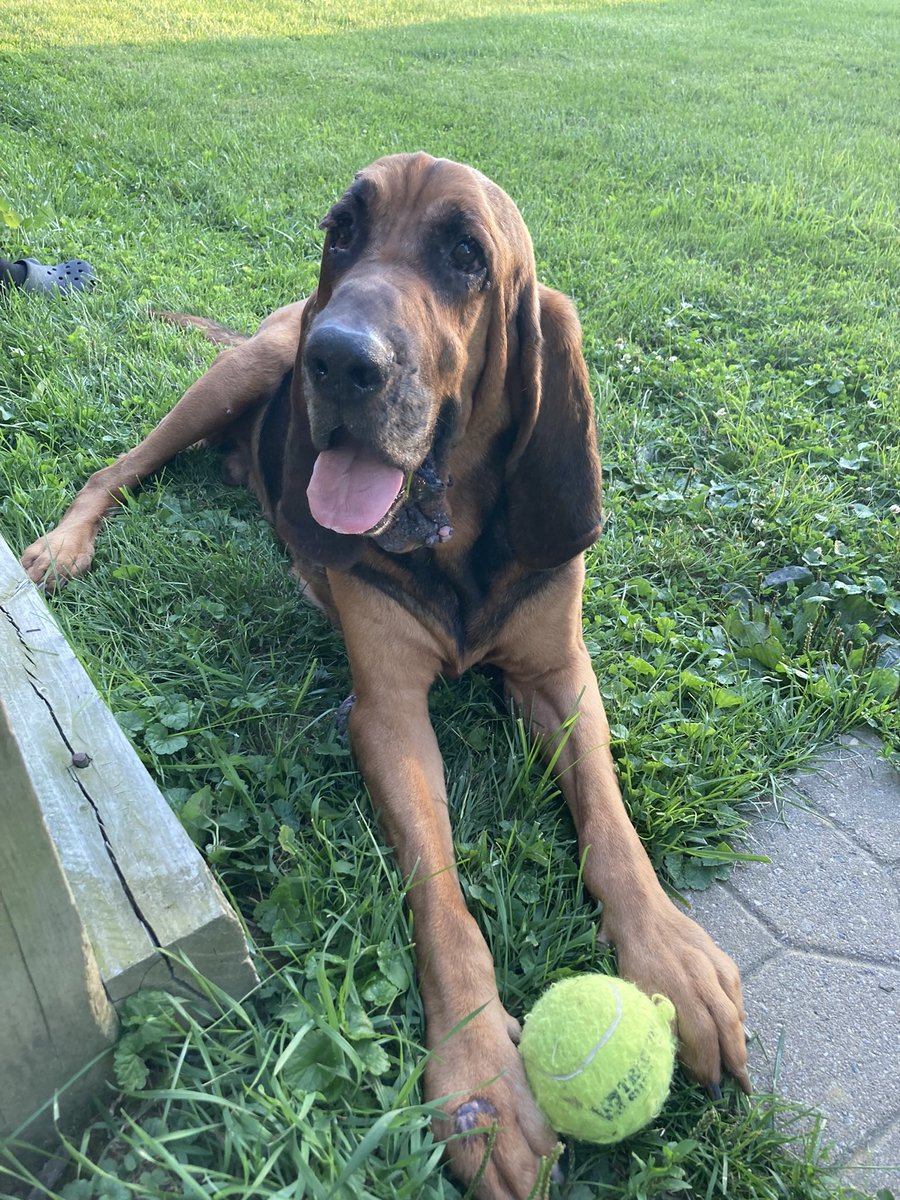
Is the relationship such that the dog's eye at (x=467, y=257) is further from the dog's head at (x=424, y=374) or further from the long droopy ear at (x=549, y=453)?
the long droopy ear at (x=549, y=453)

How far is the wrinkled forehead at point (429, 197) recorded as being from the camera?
245 cm

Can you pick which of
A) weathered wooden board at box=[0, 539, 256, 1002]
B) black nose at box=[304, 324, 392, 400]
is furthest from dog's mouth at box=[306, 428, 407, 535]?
weathered wooden board at box=[0, 539, 256, 1002]

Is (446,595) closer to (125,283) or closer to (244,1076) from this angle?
(244,1076)

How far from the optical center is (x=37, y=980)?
4.66 feet

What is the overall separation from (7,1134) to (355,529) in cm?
144

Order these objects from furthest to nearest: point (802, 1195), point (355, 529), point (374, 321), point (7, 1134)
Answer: point (355, 529) → point (374, 321) → point (802, 1195) → point (7, 1134)

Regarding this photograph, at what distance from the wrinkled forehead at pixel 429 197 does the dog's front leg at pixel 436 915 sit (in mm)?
1034

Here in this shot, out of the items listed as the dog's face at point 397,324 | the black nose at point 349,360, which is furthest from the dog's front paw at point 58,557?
the black nose at point 349,360

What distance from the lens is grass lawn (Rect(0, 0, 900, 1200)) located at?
170 cm

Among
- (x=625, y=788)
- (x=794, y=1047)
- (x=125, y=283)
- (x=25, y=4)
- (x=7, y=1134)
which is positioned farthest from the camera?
(x=25, y=4)


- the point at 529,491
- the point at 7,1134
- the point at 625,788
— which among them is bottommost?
the point at 625,788

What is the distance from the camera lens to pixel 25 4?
12.1 meters

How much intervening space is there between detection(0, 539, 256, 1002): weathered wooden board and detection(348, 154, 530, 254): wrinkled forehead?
1.52 meters

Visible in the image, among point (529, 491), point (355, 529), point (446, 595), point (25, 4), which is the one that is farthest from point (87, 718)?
Answer: point (25, 4)
